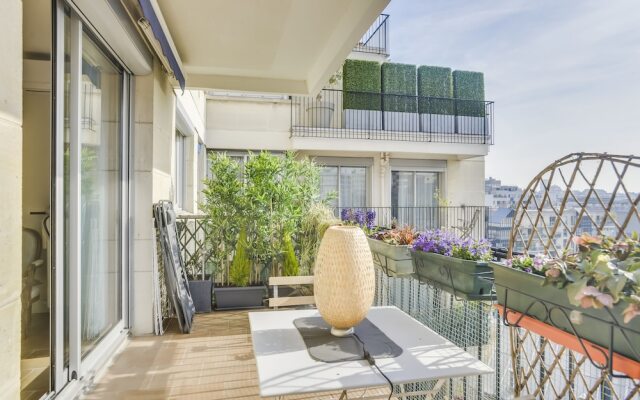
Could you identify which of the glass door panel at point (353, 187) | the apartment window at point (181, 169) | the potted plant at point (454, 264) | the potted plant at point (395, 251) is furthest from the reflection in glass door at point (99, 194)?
the glass door panel at point (353, 187)

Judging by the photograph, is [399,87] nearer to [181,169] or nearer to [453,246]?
[181,169]

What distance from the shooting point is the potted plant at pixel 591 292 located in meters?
1.04

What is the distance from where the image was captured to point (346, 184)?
1006 cm

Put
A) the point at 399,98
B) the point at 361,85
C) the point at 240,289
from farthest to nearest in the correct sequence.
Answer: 1. the point at 399,98
2. the point at 361,85
3. the point at 240,289

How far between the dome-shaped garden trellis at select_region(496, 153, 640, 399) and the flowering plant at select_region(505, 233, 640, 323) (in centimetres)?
8

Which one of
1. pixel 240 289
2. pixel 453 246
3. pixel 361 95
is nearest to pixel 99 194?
pixel 240 289

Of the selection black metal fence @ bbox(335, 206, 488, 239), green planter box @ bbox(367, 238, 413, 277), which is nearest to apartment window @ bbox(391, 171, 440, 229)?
black metal fence @ bbox(335, 206, 488, 239)

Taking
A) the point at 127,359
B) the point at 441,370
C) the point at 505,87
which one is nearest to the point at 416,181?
the point at 505,87

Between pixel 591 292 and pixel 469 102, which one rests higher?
pixel 469 102

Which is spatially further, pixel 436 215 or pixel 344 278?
pixel 436 215

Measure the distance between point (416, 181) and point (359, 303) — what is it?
9.44 metres

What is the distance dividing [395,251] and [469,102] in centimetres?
980

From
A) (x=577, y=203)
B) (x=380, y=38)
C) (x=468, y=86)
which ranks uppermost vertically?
(x=380, y=38)

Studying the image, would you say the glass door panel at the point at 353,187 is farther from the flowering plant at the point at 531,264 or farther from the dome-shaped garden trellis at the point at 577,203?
the flowering plant at the point at 531,264
